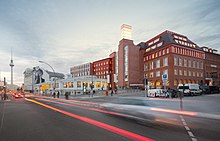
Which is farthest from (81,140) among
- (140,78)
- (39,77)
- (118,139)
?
(39,77)

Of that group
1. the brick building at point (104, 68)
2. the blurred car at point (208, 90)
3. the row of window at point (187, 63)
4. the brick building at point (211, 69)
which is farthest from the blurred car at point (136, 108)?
the brick building at point (104, 68)

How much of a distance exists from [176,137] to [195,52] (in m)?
69.0

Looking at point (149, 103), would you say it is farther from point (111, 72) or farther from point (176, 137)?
point (111, 72)

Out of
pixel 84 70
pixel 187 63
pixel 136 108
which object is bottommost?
pixel 136 108

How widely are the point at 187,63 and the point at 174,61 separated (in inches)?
330

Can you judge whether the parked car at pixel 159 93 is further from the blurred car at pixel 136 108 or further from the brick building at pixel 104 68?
the brick building at pixel 104 68

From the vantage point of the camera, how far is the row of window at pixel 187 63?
59656mm

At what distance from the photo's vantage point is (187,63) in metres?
63.3

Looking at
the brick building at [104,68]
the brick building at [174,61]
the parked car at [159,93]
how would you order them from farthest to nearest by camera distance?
the brick building at [104,68] < the brick building at [174,61] < the parked car at [159,93]

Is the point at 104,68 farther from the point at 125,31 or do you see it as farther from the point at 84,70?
the point at 125,31

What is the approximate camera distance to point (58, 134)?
6492 millimetres

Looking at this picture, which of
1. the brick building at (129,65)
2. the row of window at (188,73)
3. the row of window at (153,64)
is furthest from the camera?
the brick building at (129,65)

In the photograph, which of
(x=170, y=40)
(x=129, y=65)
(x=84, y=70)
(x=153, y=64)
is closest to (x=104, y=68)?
(x=84, y=70)

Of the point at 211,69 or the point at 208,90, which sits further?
the point at 211,69
